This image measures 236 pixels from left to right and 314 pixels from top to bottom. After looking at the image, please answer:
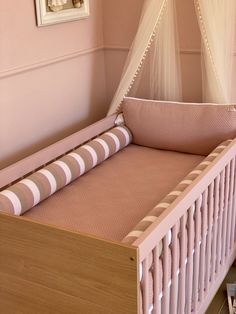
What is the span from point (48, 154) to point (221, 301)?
3.76ft

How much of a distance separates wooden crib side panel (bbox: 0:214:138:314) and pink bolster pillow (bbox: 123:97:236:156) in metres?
1.41

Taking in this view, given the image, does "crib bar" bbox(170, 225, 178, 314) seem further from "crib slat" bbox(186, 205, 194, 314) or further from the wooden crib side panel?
the wooden crib side panel

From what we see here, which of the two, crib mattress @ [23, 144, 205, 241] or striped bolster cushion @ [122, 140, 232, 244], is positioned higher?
striped bolster cushion @ [122, 140, 232, 244]

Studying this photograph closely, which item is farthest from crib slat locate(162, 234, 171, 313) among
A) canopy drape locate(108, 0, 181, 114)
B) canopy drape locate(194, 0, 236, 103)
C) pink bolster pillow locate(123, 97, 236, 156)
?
canopy drape locate(108, 0, 181, 114)

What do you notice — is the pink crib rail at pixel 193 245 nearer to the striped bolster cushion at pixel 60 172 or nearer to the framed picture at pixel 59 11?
the striped bolster cushion at pixel 60 172

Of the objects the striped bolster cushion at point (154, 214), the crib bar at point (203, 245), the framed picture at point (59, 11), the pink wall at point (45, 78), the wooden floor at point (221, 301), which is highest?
the framed picture at point (59, 11)

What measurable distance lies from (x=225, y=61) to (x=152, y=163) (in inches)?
28.7

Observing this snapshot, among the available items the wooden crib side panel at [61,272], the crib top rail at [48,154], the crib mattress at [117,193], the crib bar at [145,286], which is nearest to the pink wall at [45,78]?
the crib top rail at [48,154]

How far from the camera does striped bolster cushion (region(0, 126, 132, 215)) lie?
2029 mm

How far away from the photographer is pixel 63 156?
96.4 inches

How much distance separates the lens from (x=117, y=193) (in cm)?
234

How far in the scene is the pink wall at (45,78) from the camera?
2469 mm

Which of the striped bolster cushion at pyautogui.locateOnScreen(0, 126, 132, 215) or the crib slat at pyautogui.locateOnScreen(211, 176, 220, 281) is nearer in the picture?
the striped bolster cushion at pyautogui.locateOnScreen(0, 126, 132, 215)

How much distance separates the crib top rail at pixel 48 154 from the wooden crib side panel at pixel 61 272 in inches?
20.8
